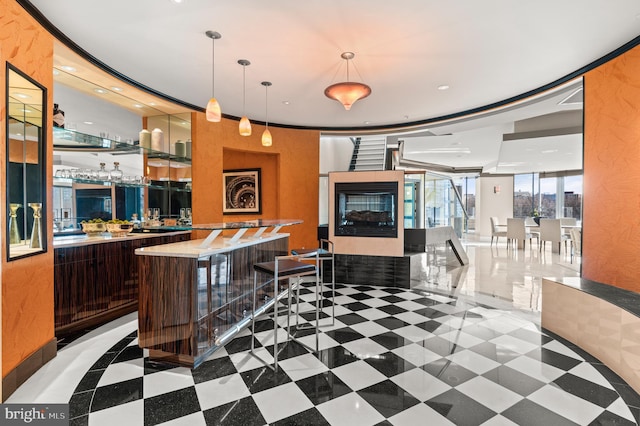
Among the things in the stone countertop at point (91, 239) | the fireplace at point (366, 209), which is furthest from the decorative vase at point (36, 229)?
the fireplace at point (366, 209)

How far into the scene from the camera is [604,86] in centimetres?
329

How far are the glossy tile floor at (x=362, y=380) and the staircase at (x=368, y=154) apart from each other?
484 centimetres

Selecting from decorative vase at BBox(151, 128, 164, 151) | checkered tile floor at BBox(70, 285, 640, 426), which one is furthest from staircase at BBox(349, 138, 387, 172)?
checkered tile floor at BBox(70, 285, 640, 426)

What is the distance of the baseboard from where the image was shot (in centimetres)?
217

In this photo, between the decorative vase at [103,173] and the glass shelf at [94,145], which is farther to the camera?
the decorative vase at [103,173]

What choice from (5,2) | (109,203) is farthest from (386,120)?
(5,2)

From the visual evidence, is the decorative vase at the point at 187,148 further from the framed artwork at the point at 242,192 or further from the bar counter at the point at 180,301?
the bar counter at the point at 180,301

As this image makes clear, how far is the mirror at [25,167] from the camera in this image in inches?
94.1

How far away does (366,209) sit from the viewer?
17.8 ft

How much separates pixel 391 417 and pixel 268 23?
306 cm

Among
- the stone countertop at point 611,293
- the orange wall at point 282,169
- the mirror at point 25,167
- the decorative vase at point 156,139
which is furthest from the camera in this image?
the orange wall at point 282,169

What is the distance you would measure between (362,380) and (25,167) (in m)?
3.16

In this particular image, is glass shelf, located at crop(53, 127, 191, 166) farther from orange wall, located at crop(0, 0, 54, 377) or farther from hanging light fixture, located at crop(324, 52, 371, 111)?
hanging light fixture, located at crop(324, 52, 371, 111)

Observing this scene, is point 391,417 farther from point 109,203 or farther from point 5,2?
point 109,203
